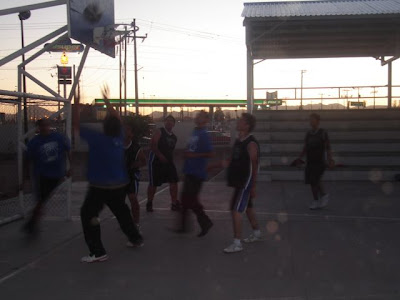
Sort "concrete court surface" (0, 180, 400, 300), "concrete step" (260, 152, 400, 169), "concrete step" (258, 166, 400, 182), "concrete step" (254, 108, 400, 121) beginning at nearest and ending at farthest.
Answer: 1. "concrete court surface" (0, 180, 400, 300)
2. "concrete step" (258, 166, 400, 182)
3. "concrete step" (260, 152, 400, 169)
4. "concrete step" (254, 108, 400, 121)

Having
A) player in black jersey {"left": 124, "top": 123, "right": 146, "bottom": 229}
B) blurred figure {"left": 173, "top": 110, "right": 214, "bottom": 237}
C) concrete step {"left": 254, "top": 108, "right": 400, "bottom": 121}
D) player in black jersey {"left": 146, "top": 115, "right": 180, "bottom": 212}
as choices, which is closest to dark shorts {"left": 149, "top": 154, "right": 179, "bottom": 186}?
player in black jersey {"left": 146, "top": 115, "right": 180, "bottom": 212}

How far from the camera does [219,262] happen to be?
5.65 metres

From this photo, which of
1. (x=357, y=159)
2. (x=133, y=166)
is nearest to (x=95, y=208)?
(x=133, y=166)

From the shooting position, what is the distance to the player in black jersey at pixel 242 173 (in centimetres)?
592

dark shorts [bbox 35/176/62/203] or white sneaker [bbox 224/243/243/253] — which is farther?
dark shorts [bbox 35/176/62/203]

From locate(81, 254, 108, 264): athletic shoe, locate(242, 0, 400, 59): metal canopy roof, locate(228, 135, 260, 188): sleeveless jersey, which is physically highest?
locate(242, 0, 400, 59): metal canopy roof

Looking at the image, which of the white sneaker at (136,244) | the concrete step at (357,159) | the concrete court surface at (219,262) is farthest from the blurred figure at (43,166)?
→ the concrete step at (357,159)

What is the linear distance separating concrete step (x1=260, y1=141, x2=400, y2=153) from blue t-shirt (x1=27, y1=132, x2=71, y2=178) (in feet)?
31.5

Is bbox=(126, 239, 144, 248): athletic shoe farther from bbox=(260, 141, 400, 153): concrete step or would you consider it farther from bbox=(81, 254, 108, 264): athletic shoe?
bbox=(260, 141, 400, 153): concrete step

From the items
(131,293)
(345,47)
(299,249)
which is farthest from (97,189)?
(345,47)

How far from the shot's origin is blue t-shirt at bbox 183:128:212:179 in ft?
20.8

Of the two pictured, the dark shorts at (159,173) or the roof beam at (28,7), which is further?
the dark shorts at (159,173)

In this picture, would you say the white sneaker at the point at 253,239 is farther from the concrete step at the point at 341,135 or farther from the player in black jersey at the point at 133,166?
the concrete step at the point at 341,135

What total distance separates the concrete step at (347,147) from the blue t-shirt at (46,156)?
9.61 metres
